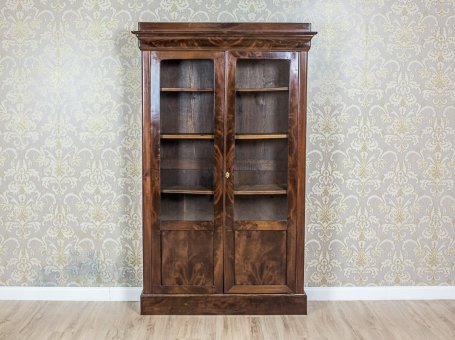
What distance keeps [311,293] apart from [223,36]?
6.01 feet

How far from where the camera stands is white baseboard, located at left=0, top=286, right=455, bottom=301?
12.2 feet

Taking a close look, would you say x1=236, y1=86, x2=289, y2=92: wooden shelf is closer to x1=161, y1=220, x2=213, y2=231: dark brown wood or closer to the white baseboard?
x1=161, y1=220, x2=213, y2=231: dark brown wood

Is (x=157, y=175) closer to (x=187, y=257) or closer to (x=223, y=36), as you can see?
(x=187, y=257)

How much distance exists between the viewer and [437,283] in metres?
3.75

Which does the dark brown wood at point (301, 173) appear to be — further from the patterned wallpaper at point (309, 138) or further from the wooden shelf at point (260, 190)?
the patterned wallpaper at point (309, 138)

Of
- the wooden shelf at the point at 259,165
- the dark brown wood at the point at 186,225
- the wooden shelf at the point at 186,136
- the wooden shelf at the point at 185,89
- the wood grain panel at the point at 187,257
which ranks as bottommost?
the wood grain panel at the point at 187,257

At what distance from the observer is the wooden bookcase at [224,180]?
10.9 ft

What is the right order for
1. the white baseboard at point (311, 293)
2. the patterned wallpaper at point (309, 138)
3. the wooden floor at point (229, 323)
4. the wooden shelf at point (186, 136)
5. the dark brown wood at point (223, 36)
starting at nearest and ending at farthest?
the wooden floor at point (229, 323) < the dark brown wood at point (223, 36) < the wooden shelf at point (186, 136) < the patterned wallpaper at point (309, 138) < the white baseboard at point (311, 293)

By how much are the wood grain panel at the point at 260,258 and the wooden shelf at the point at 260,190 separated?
0.82 feet

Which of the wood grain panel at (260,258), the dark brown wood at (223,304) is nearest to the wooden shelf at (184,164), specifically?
the wood grain panel at (260,258)

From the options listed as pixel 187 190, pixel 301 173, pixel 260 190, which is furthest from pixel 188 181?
pixel 301 173

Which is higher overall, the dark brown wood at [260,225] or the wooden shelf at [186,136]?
the wooden shelf at [186,136]

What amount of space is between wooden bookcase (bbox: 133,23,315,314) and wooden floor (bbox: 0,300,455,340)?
0.13 meters

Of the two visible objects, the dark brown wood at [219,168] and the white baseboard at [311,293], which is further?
the white baseboard at [311,293]
